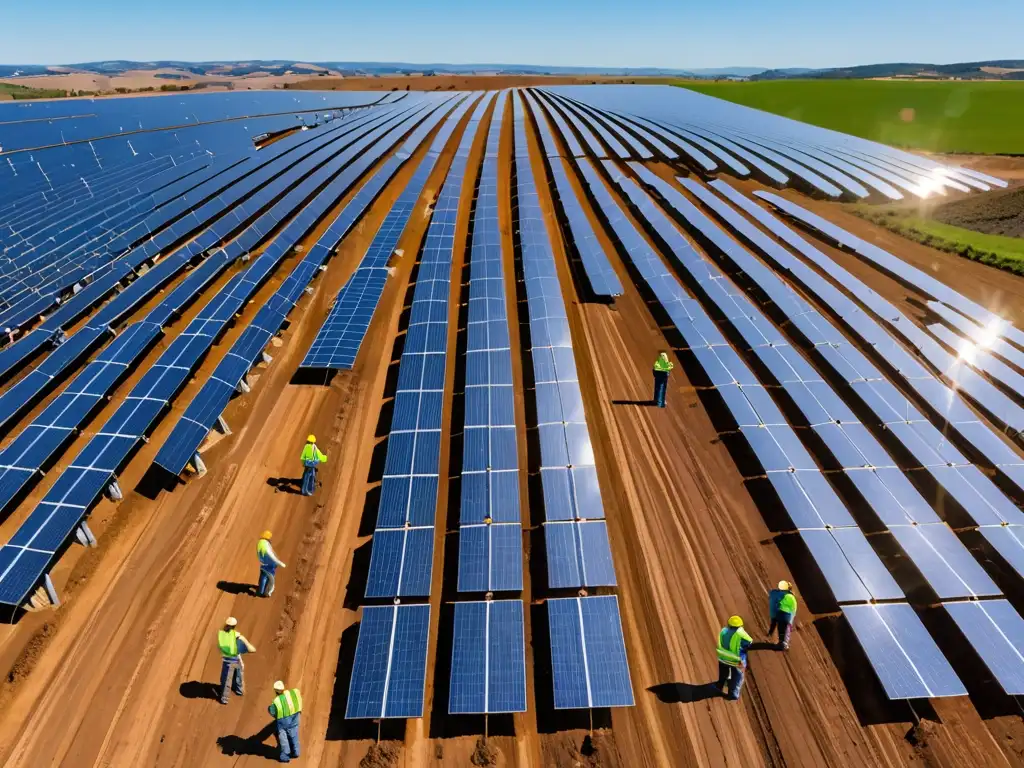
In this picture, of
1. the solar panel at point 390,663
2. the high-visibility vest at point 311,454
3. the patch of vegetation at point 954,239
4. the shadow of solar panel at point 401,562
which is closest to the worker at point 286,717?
the solar panel at point 390,663

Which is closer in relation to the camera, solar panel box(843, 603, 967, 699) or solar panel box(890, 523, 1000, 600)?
solar panel box(843, 603, 967, 699)

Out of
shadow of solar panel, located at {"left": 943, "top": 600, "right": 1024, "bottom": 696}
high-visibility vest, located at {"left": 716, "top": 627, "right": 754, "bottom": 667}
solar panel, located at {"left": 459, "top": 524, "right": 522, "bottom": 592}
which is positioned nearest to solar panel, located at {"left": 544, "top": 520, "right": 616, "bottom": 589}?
solar panel, located at {"left": 459, "top": 524, "right": 522, "bottom": 592}

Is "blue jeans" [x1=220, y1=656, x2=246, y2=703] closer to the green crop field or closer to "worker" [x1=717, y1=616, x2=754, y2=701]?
"worker" [x1=717, y1=616, x2=754, y2=701]

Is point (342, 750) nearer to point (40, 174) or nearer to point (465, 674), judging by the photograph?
point (465, 674)

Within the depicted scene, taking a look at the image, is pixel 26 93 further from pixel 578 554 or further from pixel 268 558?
pixel 578 554

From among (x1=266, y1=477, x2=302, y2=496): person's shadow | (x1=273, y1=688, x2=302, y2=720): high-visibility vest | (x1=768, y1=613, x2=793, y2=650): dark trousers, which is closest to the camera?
(x1=273, y1=688, x2=302, y2=720): high-visibility vest

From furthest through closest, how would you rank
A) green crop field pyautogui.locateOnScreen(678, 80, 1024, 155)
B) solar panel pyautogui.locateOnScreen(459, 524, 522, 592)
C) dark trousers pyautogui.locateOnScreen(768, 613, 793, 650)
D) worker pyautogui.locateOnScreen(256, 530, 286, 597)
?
green crop field pyautogui.locateOnScreen(678, 80, 1024, 155)
solar panel pyautogui.locateOnScreen(459, 524, 522, 592)
worker pyautogui.locateOnScreen(256, 530, 286, 597)
dark trousers pyautogui.locateOnScreen(768, 613, 793, 650)

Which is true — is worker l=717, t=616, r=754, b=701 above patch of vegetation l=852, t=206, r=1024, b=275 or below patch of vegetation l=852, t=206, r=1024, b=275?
below

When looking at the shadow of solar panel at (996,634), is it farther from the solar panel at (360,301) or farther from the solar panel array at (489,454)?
the solar panel at (360,301)
